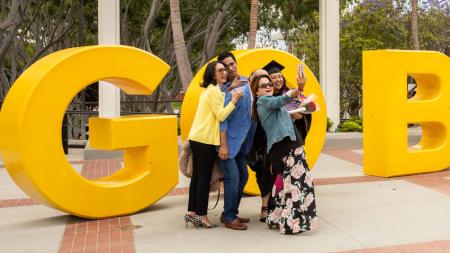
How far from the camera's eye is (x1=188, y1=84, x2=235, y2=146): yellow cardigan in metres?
5.84

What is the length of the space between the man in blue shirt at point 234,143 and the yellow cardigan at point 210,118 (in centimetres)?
7

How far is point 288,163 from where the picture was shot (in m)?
5.77

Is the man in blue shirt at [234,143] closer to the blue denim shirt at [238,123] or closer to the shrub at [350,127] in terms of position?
the blue denim shirt at [238,123]

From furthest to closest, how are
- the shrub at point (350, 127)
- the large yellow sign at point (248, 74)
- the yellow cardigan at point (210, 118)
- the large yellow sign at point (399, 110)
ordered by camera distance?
the shrub at point (350, 127) → the large yellow sign at point (399, 110) → the large yellow sign at point (248, 74) → the yellow cardigan at point (210, 118)

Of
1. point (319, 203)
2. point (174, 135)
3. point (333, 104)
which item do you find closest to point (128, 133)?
point (174, 135)

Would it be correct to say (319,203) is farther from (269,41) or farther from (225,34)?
(269,41)

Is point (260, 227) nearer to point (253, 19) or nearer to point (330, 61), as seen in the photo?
point (253, 19)

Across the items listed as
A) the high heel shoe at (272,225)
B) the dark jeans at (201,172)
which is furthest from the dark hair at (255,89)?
the high heel shoe at (272,225)

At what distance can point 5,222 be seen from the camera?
6.71 metres

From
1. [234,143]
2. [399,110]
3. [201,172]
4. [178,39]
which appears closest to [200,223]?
[201,172]

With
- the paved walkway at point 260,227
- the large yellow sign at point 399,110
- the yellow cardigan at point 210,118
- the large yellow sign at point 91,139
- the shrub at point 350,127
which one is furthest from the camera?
the shrub at point 350,127

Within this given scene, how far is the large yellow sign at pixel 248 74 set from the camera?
7.48m

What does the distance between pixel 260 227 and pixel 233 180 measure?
656 millimetres

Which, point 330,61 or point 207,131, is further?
point 330,61
